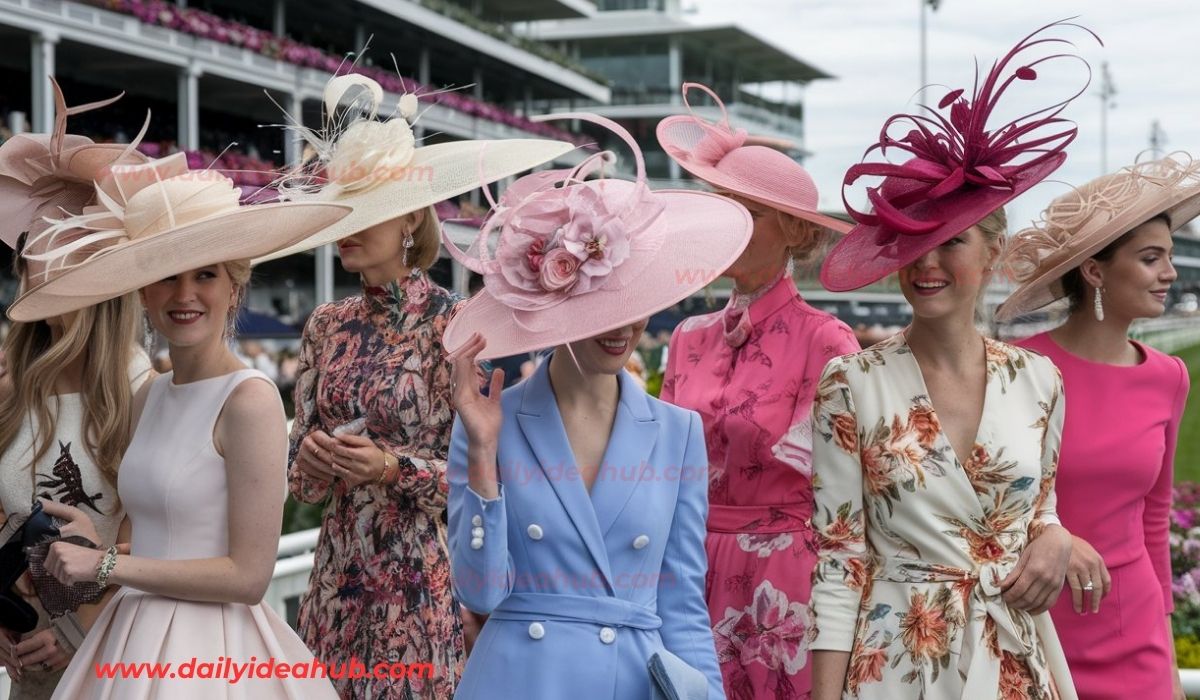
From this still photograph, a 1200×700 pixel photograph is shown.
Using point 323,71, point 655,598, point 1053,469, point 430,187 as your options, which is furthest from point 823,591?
point 323,71

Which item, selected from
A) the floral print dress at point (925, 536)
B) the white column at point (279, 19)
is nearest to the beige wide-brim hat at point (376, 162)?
the floral print dress at point (925, 536)

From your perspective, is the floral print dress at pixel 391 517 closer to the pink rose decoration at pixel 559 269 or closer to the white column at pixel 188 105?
the pink rose decoration at pixel 559 269

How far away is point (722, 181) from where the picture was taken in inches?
139

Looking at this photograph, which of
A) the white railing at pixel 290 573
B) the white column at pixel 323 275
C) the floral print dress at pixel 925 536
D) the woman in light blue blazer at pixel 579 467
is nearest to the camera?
the woman in light blue blazer at pixel 579 467

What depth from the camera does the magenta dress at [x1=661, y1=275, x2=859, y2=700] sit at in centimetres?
327

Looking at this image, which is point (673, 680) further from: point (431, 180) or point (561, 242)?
point (431, 180)

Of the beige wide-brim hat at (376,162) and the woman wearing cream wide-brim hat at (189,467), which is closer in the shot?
the woman wearing cream wide-brim hat at (189,467)

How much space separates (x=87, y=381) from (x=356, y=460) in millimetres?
736

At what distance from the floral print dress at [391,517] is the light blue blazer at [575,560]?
88 centimetres

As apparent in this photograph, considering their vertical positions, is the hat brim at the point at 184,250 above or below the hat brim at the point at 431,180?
below

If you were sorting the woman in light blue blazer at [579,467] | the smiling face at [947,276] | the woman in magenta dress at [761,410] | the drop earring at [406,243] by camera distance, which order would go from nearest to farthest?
the woman in light blue blazer at [579,467] < the smiling face at [947,276] < the woman in magenta dress at [761,410] < the drop earring at [406,243]

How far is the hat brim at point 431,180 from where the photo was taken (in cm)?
346

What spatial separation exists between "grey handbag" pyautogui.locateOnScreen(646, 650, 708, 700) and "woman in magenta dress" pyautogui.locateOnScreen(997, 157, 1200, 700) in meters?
1.16

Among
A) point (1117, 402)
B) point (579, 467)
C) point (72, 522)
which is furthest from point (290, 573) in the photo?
point (1117, 402)
